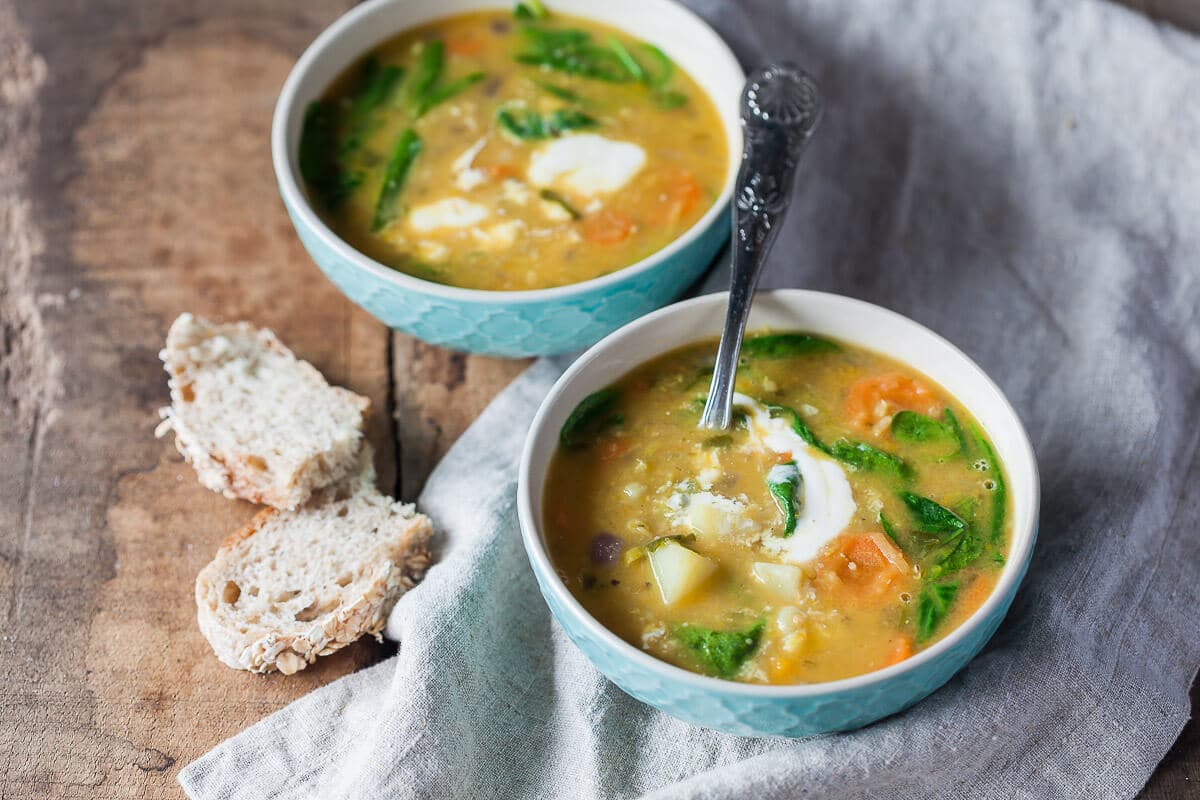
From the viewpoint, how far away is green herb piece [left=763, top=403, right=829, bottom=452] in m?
2.80

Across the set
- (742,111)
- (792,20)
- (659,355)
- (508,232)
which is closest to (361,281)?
(508,232)

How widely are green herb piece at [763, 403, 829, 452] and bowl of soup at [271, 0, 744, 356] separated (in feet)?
1.55

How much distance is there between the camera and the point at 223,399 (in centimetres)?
330

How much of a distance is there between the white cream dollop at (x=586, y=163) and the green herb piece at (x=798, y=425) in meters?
0.86

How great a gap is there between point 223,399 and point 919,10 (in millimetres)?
A: 2105

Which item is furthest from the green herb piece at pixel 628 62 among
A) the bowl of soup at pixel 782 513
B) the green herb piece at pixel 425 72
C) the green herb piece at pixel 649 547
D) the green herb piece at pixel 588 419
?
the green herb piece at pixel 649 547

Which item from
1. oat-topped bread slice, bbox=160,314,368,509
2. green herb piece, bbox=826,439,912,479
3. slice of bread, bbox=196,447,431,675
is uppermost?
green herb piece, bbox=826,439,912,479

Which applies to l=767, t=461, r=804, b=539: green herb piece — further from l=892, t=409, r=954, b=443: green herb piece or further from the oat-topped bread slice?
the oat-topped bread slice

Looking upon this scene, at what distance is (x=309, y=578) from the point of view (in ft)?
9.98

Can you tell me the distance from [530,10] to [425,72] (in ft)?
1.20

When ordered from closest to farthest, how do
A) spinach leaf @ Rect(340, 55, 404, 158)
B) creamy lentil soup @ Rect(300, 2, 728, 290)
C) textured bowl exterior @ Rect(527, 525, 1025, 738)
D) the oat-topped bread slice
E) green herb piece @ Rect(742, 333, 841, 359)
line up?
textured bowl exterior @ Rect(527, 525, 1025, 738) < green herb piece @ Rect(742, 333, 841, 359) < the oat-topped bread slice < creamy lentil soup @ Rect(300, 2, 728, 290) < spinach leaf @ Rect(340, 55, 404, 158)

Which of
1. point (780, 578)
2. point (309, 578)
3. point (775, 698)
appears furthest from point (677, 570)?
point (309, 578)

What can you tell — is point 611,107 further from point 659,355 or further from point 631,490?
point 631,490

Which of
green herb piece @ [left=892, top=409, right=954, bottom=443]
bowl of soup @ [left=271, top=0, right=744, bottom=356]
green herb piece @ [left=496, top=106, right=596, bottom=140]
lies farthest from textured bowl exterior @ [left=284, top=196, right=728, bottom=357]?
green herb piece @ [left=892, top=409, right=954, bottom=443]
